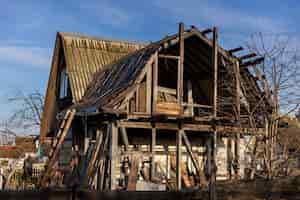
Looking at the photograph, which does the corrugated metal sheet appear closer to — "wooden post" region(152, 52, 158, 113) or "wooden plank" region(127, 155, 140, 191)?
"wooden post" region(152, 52, 158, 113)

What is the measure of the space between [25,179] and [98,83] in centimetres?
717

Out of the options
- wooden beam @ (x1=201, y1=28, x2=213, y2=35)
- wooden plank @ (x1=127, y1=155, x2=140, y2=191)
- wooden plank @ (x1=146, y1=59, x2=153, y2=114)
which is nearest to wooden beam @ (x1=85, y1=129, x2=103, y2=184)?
wooden plank @ (x1=127, y1=155, x2=140, y2=191)

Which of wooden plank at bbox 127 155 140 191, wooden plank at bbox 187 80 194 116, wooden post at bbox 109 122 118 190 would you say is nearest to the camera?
wooden plank at bbox 127 155 140 191

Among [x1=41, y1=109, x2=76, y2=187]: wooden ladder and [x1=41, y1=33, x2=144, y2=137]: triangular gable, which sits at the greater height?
[x1=41, y1=33, x2=144, y2=137]: triangular gable

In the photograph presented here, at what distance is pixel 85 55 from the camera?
24.6m

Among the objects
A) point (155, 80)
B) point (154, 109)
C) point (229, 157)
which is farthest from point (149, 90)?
point (229, 157)

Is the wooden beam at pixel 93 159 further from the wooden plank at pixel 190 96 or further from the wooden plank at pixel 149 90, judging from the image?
the wooden plank at pixel 190 96

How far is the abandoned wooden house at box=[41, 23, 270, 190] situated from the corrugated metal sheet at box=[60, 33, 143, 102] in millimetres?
55

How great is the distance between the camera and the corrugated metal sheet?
22.6m

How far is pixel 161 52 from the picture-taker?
1953cm

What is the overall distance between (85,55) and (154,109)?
24.3ft

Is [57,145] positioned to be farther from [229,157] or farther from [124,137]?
[229,157]

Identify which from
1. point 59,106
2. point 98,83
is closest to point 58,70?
point 59,106

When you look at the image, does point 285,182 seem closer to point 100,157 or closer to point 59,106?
point 100,157
